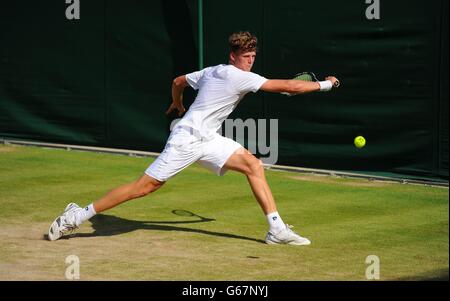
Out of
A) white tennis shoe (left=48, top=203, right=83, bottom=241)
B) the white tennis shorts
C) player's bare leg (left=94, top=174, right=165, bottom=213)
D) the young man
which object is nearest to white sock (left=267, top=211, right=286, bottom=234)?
the young man

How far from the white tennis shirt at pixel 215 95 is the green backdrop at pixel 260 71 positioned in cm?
368

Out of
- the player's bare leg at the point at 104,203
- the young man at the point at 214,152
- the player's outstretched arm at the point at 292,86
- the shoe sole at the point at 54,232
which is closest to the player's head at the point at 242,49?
the young man at the point at 214,152

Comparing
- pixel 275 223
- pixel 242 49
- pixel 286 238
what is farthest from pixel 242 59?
pixel 286 238

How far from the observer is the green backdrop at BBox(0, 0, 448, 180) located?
11727mm

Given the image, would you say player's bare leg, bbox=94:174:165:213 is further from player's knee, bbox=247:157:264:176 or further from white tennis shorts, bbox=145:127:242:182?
player's knee, bbox=247:157:264:176

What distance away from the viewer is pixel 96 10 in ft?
47.6

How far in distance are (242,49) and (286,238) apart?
161 cm

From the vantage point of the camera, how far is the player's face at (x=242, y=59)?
8.54 metres

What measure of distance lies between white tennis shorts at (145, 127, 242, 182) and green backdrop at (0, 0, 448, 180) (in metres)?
3.72

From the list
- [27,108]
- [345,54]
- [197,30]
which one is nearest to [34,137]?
[27,108]

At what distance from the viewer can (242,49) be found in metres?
8.49

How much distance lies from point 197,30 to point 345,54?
90.4 inches
